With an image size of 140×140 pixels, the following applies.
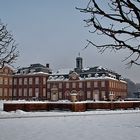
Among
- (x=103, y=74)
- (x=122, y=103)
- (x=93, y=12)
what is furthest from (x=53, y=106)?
(x=103, y=74)

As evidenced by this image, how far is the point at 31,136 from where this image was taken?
12719 mm

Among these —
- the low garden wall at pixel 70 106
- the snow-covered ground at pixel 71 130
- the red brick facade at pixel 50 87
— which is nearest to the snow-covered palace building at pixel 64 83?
the red brick facade at pixel 50 87

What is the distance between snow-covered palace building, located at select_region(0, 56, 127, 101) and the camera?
78125 mm

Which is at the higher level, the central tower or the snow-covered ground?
the central tower

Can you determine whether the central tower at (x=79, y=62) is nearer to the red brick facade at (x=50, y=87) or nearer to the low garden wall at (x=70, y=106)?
the red brick facade at (x=50, y=87)

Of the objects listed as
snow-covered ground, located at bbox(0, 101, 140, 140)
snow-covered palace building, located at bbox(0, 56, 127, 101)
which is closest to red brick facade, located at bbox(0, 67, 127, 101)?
snow-covered palace building, located at bbox(0, 56, 127, 101)

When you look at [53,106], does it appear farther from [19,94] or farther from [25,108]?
[19,94]

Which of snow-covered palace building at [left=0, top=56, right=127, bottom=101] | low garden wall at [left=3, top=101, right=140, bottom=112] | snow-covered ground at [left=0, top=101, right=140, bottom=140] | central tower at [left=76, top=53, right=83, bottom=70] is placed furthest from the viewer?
central tower at [left=76, top=53, right=83, bottom=70]

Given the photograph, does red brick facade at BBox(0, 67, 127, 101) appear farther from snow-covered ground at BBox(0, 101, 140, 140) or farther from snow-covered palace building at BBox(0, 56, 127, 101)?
snow-covered ground at BBox(0, 101, 140, 140)

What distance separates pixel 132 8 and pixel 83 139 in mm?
7823

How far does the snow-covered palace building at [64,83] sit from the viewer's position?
7812 cm

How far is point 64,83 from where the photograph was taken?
8206 centimetres

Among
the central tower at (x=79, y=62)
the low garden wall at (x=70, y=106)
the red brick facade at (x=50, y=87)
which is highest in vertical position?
the central tower at (x=79, y=62)

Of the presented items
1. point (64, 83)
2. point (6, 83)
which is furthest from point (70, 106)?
point (6, 83)
